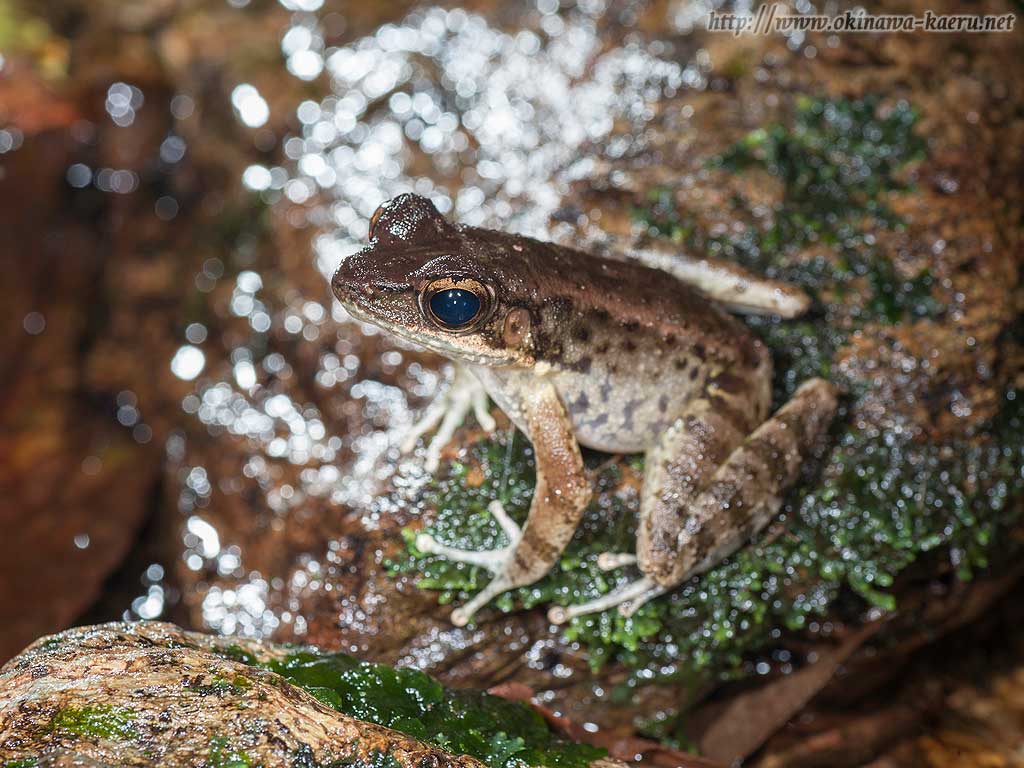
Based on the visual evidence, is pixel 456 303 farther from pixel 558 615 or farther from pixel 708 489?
pixel 558 615

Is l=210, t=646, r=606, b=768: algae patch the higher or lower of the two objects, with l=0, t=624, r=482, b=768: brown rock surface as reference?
lower

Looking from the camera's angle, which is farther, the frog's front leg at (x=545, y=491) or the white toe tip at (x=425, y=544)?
the white toe tip at (x=425, y=544)

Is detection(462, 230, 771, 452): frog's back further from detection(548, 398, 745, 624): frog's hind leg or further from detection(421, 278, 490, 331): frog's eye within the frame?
detection(421, 278, 490, 331): frog's eye

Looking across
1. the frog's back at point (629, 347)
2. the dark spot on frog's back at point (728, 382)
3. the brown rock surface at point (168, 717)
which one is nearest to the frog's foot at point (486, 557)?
the frog's back at point (629, 347)

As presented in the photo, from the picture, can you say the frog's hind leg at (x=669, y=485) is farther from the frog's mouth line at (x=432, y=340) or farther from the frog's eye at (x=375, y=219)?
the frog's eye at (x=375, y=219)

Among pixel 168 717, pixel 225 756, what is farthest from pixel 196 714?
pixel 225 756

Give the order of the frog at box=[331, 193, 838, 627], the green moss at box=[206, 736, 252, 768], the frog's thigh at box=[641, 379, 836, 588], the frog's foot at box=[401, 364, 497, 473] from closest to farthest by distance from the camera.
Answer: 1. the green moss at box=[206, 736, 252, 768]
2. the frog at box=[331, 193, 838, 627]
3. the frog's thigh at box=[641, 379, 836, 588]
4. the frog's foot at box=[401, 364, 497, 473]

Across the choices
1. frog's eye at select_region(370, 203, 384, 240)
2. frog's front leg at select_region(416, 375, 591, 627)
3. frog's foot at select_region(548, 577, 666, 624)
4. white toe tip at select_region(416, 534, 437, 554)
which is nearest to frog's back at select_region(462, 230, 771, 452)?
frog's front leg at select_region(416, 375, 591, 627)
